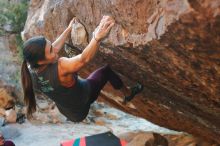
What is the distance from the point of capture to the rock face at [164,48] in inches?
89.8

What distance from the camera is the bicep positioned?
3007mm

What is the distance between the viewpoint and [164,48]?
8.86 ft

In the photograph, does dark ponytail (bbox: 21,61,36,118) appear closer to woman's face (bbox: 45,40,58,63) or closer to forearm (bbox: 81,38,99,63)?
woman's face (bbox: 45,40,58,63)

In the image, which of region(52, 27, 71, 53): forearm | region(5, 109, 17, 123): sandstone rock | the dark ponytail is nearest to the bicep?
the dark ponytail

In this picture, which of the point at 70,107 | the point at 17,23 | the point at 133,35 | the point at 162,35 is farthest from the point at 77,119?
the point at 17,23

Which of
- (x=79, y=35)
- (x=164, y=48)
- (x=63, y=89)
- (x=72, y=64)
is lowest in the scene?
(x=63, y=89)

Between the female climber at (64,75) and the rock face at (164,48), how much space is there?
0.24 metres

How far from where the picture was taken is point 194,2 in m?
2.13

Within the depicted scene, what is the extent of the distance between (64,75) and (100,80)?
0.49 m

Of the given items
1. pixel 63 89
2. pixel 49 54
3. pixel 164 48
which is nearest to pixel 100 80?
pixel 63 89

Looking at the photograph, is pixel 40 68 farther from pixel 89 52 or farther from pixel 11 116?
pixel 11 116

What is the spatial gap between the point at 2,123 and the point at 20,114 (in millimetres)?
606

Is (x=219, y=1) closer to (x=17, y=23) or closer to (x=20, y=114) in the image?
(x=20, y=114)

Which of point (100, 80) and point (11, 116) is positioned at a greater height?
point (100, 80)
